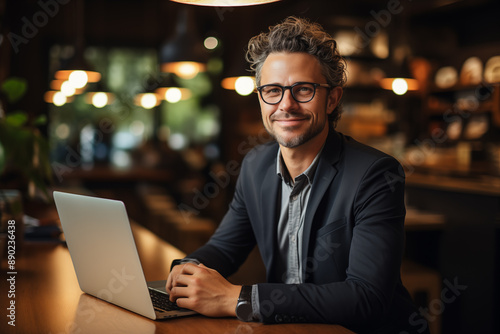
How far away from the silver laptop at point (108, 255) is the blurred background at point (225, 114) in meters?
0.78

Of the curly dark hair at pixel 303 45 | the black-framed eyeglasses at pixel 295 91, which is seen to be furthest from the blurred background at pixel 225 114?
the black-framed eyeglasses at pixel 295 91

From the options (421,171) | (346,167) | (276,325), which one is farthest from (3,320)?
(421,171)

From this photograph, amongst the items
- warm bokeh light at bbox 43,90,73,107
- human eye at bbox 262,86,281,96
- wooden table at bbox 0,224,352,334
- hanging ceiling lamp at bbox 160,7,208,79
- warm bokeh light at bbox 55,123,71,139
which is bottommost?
warm bokeh light at bbox 55,123,71,139

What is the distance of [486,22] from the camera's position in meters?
6.91

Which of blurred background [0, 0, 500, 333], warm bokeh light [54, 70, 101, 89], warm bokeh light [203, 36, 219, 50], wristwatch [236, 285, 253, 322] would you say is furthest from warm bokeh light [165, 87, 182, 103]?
warm bokeh light [203, 36, 219, 50]

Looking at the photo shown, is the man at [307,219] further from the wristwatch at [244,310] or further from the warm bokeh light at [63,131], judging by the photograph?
the warm bokeh light at [63,131]

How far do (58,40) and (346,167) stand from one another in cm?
Answer: 847

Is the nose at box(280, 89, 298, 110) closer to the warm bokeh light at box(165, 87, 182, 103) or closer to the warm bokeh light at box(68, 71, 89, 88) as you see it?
the warm bokeh light at box(68, 71, 89, 88)

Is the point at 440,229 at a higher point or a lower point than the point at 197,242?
higher

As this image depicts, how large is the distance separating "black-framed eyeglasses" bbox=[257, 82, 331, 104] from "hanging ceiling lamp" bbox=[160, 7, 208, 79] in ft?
6.38

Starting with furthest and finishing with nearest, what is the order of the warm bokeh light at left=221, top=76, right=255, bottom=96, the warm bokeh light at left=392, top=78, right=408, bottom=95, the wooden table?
the warm bokeh light at left=392, top=78, right=408, bottom=95 → the warm bokeh light at left=221, top=76, right=255, bottom=96 → the wooden table

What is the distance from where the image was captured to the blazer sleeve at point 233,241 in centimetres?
189

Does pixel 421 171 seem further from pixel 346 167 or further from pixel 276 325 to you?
pixel 276 325

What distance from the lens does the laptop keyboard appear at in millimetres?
1462
